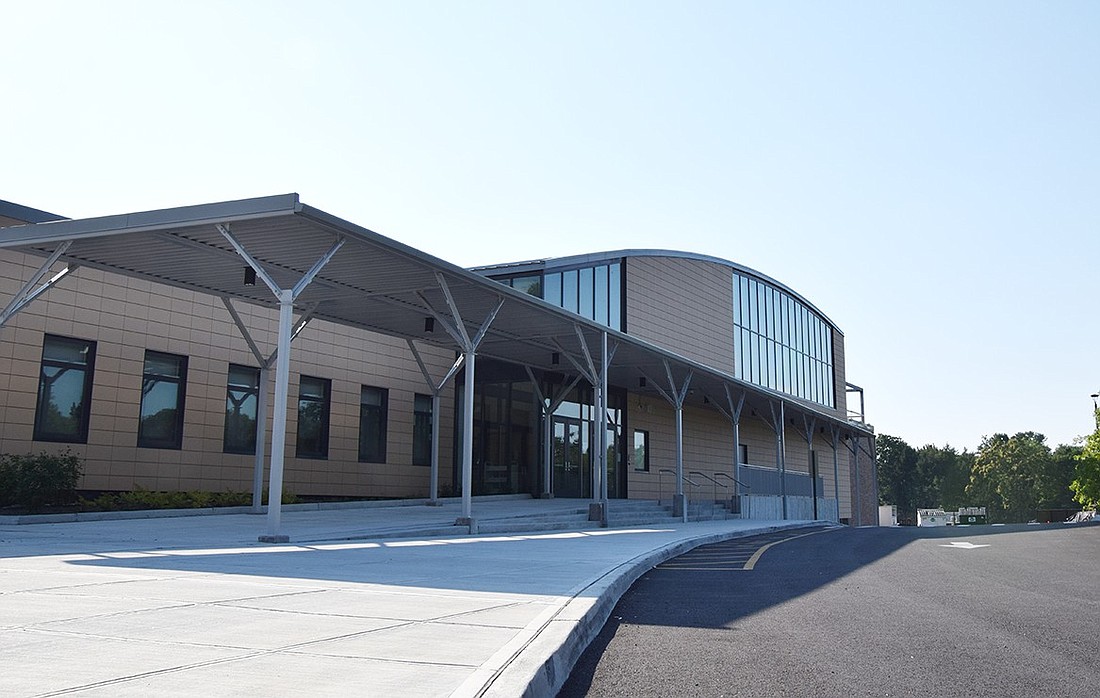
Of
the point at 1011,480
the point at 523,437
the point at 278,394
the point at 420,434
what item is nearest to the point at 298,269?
the point at 278,394

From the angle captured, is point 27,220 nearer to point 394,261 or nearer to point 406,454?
point 394,261

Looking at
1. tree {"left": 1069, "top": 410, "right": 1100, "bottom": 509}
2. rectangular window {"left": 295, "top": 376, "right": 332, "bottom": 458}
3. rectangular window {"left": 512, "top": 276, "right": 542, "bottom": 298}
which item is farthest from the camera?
tree {"left": 1069, "top": 410, "right": 1100, "bottom": 509}

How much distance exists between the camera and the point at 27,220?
18.2 m

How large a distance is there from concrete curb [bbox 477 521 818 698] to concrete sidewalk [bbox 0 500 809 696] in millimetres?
16

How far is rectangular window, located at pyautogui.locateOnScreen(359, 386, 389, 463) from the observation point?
86.9ft

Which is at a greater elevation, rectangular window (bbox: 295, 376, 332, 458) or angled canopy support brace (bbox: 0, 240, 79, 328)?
angled canopy support brace (bbox: 0, 240, 79, 328)

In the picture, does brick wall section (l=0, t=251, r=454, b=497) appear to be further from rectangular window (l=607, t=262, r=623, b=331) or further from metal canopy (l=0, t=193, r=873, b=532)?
rectangular window (l=607, t=262, r=623, b=331)

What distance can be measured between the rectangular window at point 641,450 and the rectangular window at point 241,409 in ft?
46.6

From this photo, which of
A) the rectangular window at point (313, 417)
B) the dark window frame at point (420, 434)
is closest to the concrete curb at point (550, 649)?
the rectangular window at point (313, 417)

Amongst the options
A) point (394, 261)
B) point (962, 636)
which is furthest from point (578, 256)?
point (962, 636)

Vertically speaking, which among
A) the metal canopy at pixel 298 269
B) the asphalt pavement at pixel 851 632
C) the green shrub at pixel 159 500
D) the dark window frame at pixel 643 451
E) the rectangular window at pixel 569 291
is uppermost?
the rectangular window at pixel 569 291

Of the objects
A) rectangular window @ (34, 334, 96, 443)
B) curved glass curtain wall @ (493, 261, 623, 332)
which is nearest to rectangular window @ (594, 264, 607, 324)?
curved glass curtain wall @ (493, 261, 623, 332)

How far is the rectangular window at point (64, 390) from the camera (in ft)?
61.5

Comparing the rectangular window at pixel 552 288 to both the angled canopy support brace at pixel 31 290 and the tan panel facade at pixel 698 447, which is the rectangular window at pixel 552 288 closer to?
the tan panel facade at pixel 698 447
